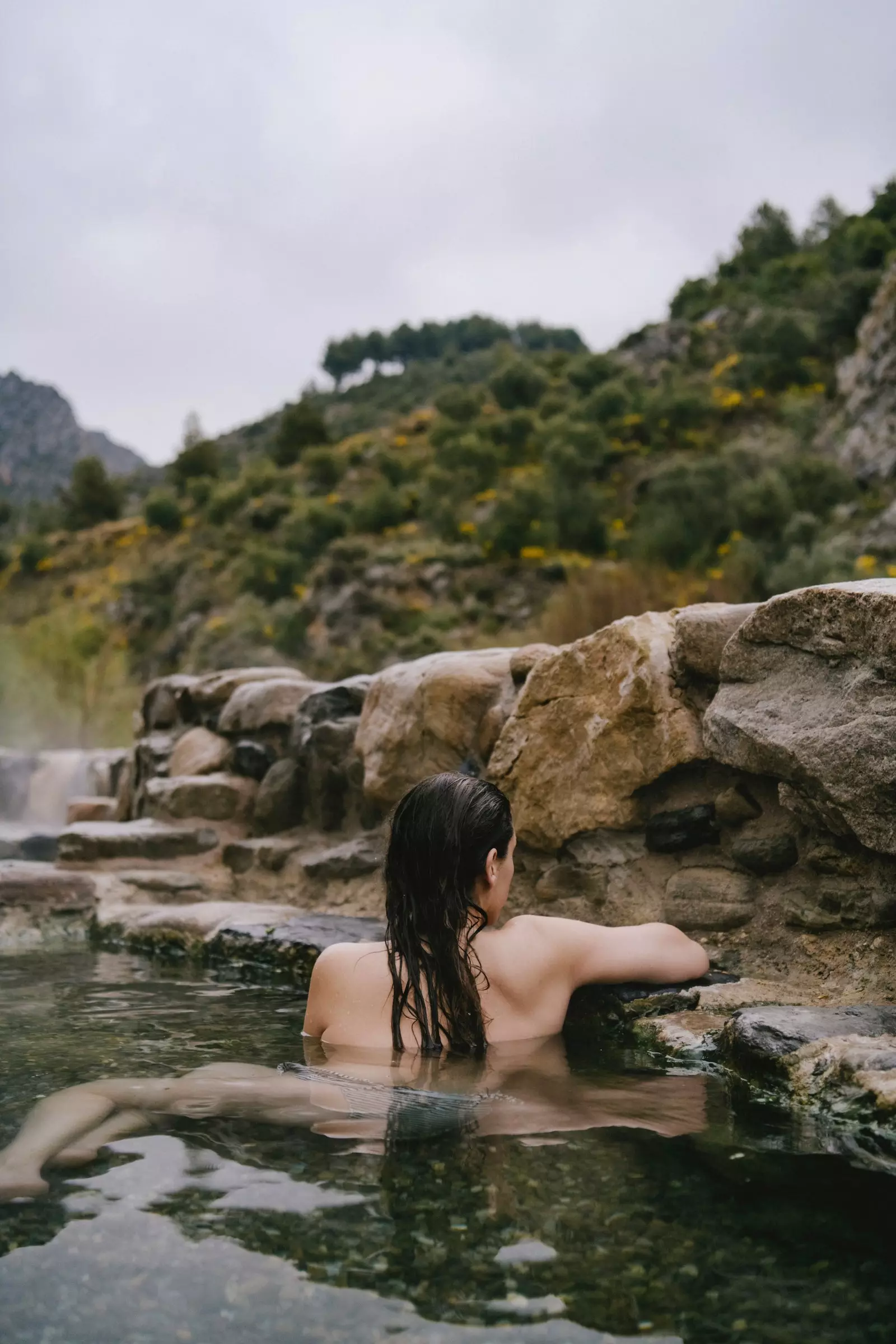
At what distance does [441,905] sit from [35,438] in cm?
5718

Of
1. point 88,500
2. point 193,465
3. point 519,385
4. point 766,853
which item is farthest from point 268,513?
point 766,853

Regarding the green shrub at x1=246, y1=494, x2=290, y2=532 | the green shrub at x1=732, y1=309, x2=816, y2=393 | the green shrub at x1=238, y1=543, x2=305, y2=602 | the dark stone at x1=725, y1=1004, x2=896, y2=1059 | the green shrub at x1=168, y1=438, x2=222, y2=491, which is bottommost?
the dark stone at x1=725, y1=1004, x2=896, y2=1059

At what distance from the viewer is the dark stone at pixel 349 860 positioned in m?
4.12

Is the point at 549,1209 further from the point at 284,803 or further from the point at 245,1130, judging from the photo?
the point at 284,803

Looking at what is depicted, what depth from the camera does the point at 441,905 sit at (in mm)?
2186

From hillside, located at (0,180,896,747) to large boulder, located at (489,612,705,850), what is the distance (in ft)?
12.4

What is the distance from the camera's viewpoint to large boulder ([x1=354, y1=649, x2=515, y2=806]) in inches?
143

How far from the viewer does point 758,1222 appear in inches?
55.1

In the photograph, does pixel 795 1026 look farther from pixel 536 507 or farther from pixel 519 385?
pixel 519 385

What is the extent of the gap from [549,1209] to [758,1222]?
0.94ft

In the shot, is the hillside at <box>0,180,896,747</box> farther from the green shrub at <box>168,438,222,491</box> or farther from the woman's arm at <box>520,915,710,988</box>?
the woman's arm at <box>520,915,710,988</box>

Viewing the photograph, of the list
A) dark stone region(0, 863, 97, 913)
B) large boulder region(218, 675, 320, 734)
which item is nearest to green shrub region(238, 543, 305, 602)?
large boulder region(218, 675, 320, 734)

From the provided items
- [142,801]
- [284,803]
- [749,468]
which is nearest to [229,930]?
[284,803]

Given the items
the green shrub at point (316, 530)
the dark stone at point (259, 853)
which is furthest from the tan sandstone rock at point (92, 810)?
the green shrub at point (316, 530)
